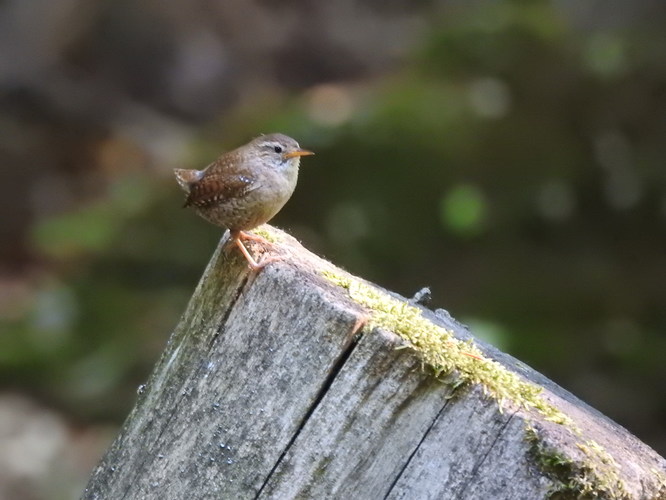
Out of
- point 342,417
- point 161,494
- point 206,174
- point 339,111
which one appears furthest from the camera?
point 339,111

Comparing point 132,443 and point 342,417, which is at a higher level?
point 342,417

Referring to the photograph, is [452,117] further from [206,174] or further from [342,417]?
[342,417]

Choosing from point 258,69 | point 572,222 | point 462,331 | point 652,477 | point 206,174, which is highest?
point 258,69

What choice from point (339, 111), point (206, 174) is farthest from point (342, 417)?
point (339, 111)

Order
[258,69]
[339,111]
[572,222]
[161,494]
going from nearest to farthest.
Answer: [161,494]
[572,222]
[339,111]
[258,69]

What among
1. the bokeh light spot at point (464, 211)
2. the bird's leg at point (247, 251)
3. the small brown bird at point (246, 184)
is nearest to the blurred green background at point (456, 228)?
the bokeh light spot at point (464, 211)

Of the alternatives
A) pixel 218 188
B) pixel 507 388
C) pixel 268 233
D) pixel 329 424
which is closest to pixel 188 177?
pixel 218 188

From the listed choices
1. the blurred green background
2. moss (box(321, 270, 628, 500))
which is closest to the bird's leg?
moss (box(321, 270, 628, 500))
